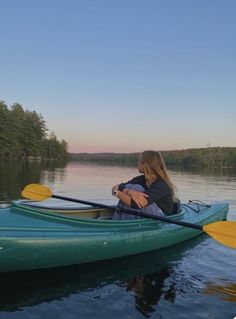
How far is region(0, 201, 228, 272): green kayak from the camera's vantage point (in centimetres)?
575

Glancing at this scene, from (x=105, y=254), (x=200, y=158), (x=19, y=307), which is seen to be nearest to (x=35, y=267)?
(x=19, y=307)

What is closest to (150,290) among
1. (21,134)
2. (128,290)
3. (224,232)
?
(128,290)

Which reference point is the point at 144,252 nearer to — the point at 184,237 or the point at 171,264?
the point at 171,264

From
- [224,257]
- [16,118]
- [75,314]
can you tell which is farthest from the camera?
[16,118]

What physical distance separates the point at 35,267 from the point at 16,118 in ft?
260

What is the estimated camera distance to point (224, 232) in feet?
21.5

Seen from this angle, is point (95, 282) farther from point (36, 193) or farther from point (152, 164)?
point (36, 193)

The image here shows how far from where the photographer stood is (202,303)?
576 cm

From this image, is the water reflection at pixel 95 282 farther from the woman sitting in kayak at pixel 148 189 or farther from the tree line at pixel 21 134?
the tree line at pixel 21 134

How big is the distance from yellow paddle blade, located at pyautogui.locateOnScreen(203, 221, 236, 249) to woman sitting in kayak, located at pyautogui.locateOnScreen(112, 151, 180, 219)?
53.7 inches

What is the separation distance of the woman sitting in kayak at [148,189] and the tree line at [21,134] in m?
70.1

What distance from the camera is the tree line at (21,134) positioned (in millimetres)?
77250

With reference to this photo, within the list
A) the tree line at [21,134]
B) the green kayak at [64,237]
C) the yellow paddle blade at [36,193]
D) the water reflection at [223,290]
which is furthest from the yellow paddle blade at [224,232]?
the tree line at [21,134]

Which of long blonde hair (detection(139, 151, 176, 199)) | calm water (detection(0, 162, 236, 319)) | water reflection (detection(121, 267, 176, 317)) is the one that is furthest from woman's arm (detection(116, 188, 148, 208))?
water reflection (detection(121, 267, 176, 317))
